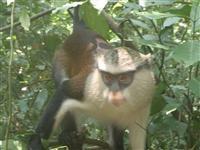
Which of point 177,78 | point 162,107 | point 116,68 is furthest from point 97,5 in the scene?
point 177,78

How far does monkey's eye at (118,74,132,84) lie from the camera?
297cm

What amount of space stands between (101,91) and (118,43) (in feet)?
2.92

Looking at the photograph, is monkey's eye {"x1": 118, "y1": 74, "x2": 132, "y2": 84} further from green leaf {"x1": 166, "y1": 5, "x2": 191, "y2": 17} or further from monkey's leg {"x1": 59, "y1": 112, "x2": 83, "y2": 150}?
green leaf {"x1": 166, "y1": 5, "x2": 191, "y2": 17}

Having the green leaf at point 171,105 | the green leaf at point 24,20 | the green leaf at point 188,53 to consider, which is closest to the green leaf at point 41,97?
the green leaf at point 171,105

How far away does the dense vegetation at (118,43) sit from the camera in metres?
2.53

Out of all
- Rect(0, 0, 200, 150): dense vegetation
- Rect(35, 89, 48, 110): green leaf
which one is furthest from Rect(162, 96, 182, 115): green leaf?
Rect(35, 89, 48, 110): green leaf

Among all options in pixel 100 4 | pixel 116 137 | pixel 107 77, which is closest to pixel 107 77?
pixel 107 77

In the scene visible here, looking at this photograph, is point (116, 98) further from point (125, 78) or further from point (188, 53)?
point (188, 53)

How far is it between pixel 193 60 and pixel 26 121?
193 cm

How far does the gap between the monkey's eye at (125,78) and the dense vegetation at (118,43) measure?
0.23 m

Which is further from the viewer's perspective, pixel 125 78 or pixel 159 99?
pixel 159 99

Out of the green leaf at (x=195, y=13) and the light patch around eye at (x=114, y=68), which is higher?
the green leaf at (x=195, y=13)

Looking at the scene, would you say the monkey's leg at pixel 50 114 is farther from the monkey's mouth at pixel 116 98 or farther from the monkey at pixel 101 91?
the monkey's mouth at pixel 116 98

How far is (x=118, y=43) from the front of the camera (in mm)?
3812
